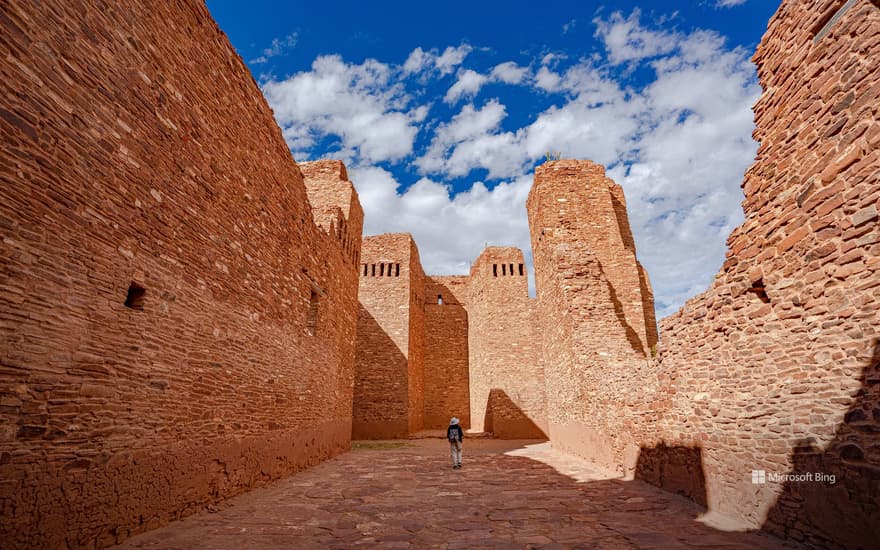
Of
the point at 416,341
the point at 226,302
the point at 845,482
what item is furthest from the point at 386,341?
the point at 845,482

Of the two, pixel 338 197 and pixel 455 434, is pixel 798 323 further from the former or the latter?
pixel 338 197

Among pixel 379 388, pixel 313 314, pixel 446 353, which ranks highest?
pixel 446 353

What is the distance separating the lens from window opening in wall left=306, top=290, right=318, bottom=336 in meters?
10.8

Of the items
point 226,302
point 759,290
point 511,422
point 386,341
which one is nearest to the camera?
point 759,290

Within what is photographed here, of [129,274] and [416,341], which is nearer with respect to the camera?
[129,274]

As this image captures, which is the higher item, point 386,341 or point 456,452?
point 386,341

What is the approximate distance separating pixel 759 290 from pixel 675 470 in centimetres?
320

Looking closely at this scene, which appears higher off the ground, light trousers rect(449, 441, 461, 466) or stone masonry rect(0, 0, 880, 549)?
stone masonry rect(0, 0, 880, 549)

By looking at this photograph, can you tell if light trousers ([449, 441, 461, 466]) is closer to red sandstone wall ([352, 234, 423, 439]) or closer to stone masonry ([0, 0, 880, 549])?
stone masonry ([0, 0, 880, 549])

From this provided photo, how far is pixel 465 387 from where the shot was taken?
25.5 m

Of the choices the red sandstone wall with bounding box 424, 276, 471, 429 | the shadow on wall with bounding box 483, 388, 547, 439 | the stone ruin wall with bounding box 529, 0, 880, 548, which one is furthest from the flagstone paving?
the red sandstone wall with bounding box 424, 276, 471, 429

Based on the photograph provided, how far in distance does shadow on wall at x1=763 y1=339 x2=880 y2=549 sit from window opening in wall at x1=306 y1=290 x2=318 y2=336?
9.56 metres

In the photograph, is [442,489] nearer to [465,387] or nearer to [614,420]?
[614,420]

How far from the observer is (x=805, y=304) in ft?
14.4
